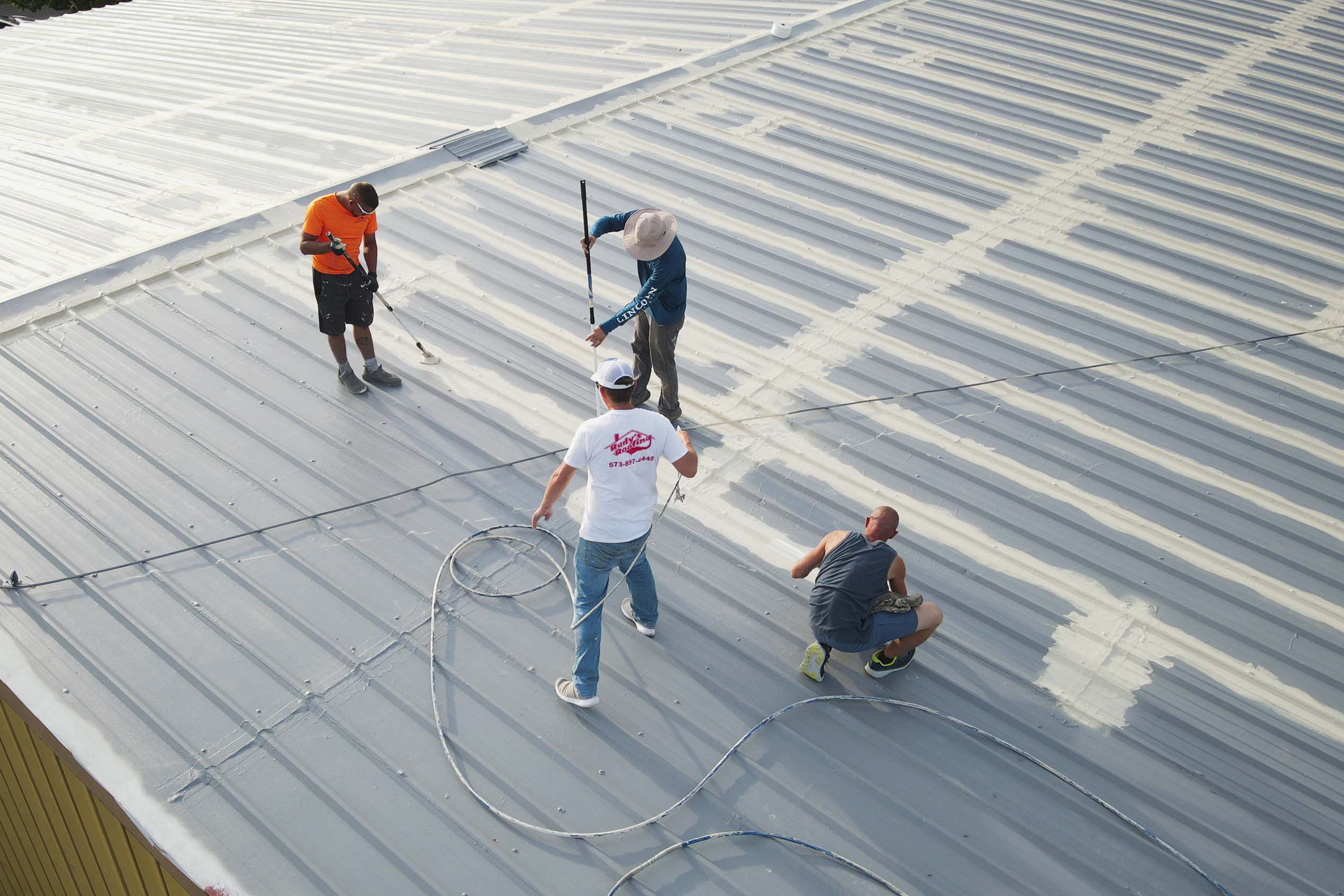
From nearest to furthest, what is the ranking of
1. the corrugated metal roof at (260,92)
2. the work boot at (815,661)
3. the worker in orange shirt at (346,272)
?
the work boot at (815,661) → the worker in orange shirt at (346,272) → the corrugated metal roof at (260,92)

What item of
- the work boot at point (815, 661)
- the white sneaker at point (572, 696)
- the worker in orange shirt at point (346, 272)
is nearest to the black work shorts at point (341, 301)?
the worker in orange shirt at point (346, 272)

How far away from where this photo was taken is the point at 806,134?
8523 mm

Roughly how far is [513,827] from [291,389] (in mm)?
3198

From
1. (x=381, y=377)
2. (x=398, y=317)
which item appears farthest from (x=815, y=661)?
(x=398, y=317)

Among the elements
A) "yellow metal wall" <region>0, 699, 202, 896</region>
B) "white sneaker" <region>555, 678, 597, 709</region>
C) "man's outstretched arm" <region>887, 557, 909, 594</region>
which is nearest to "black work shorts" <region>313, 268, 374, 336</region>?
"yellow metal wall" <region>0, 699, 202, 896</region>

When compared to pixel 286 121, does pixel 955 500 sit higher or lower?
lower

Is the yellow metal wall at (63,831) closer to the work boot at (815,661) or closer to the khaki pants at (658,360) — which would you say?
the work boot at (815,661)

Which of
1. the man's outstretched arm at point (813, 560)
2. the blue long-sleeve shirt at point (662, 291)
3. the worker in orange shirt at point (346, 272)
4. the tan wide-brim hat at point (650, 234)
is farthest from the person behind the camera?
the worker in orange shirt at point (346, 272)

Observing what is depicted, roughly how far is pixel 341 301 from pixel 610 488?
2499 mm

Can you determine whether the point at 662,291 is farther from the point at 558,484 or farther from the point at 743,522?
the point at 558,484

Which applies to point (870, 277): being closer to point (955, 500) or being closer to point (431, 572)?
point (955, 500)

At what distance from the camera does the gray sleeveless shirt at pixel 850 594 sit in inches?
157

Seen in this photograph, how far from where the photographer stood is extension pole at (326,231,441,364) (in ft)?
17.4

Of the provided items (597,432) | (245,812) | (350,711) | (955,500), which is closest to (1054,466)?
(955,500)
